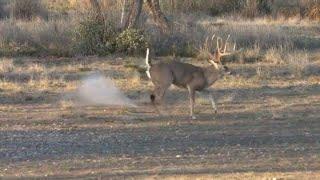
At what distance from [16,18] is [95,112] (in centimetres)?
2121

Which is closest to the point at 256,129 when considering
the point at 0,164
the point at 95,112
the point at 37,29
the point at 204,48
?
the point at 95,112

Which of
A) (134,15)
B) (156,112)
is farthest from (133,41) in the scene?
(156,112)

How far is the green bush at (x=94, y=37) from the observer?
2855cm

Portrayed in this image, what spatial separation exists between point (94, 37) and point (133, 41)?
1.32 metres

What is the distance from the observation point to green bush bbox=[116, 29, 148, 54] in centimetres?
2848

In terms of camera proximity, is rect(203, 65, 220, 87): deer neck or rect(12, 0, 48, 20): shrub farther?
rect(12, 0, 48, 20): shrub

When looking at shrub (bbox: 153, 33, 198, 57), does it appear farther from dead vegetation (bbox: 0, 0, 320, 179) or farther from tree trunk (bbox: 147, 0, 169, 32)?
tree trunk (bbox: 147, 0, 169, 32)

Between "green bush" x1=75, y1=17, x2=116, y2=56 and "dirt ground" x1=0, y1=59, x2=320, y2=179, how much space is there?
5165 mm

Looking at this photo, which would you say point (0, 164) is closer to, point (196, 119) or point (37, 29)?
point (196, 119)

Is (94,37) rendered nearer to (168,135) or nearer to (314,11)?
(168,135)

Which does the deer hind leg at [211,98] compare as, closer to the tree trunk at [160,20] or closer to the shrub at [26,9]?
the tree trunk at [160,20]

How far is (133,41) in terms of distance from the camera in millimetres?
28562

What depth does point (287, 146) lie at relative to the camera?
14.5 m

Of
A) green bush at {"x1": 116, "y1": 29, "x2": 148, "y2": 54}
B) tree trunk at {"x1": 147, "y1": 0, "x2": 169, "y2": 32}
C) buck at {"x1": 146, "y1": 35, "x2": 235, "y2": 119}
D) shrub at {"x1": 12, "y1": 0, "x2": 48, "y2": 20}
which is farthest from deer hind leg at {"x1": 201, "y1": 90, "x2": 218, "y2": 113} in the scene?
shrub at {"x1": 12, "y1": 0, "x2": 48, "y2": 20}
